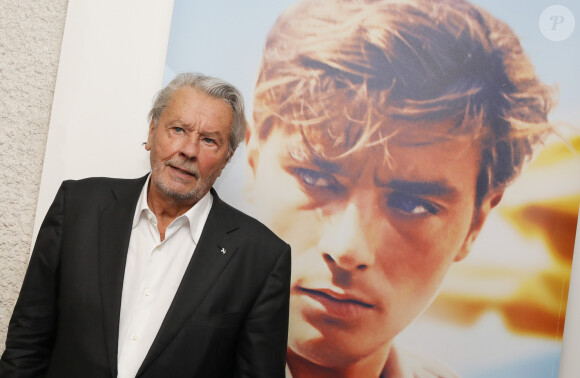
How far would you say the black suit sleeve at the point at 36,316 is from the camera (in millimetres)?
1331

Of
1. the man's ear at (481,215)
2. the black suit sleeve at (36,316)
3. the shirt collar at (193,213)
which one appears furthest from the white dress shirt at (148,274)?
the man's ear at (481,215)

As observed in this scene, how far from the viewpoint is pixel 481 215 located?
5.09ft

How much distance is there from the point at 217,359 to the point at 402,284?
0.61m

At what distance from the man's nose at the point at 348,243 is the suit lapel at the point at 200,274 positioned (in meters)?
0.35

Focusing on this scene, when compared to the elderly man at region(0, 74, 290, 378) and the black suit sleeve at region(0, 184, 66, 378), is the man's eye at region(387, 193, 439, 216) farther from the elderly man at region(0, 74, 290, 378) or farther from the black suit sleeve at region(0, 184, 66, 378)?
the black suit sleeve at region(0, 184, 66, 378)

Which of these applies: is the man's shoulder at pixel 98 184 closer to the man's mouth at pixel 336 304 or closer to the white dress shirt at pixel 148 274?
the white dress shirt at pixel 148 274

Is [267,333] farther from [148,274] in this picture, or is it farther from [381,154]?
[381,154]

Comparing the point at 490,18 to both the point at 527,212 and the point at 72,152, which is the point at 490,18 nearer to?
the point at 527,212

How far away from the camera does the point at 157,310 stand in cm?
131


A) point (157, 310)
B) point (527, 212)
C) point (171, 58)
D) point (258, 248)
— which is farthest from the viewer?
point (171, 58)

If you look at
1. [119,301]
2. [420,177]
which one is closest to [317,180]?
[420,177]

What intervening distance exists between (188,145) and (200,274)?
0.35 m

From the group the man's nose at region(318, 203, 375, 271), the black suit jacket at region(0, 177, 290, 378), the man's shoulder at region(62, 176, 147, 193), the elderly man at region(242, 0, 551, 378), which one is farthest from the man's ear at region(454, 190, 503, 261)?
the man's shoulder at region(62, 176, 147, 193)

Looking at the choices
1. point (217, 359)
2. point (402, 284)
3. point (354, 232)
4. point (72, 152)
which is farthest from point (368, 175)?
point (72, 152)
